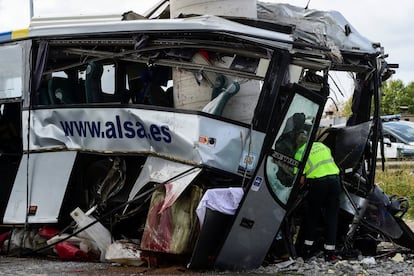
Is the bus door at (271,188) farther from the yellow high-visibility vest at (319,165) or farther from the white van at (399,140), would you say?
the white van at (399,140)

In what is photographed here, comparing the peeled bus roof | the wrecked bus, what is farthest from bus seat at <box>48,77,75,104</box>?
the peeled bus roof

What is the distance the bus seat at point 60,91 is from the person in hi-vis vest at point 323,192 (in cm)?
300

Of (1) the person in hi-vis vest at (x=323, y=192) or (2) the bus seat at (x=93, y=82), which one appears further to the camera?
(2) the bus seat at (x=93, y=82)

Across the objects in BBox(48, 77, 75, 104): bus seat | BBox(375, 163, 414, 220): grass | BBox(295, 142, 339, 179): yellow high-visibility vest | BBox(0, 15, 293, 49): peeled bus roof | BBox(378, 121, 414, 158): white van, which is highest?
BBox(0, 15, 293, 49): peeled bus roof

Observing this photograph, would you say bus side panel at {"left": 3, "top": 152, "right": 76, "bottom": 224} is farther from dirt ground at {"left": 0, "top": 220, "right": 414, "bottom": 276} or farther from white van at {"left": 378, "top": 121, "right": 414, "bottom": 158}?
white van at {"left": 378, "top": 121, "right": 414, "bottom": 158}

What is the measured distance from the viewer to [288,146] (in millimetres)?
7238

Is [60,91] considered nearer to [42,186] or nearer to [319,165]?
[42,186]

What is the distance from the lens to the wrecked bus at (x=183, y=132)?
7.09 m

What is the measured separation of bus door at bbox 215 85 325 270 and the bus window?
10.6 feet

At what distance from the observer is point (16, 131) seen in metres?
8.55

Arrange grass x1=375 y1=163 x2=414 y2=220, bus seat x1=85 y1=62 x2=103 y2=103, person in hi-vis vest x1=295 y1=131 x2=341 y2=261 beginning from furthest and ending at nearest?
grass x1=375 y1=163 x2=414 y2=220 → bus seat x1=85 y1=62 x2=103 y2=103 → person in hi-vis vest x1=295 y1=131 x2=341 y2=261

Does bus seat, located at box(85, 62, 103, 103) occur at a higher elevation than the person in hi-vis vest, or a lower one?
higher

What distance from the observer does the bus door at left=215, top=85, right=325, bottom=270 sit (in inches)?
274

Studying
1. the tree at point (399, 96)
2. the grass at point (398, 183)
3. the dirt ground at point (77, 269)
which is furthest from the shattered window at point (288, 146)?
the tree at point (399, 96)
